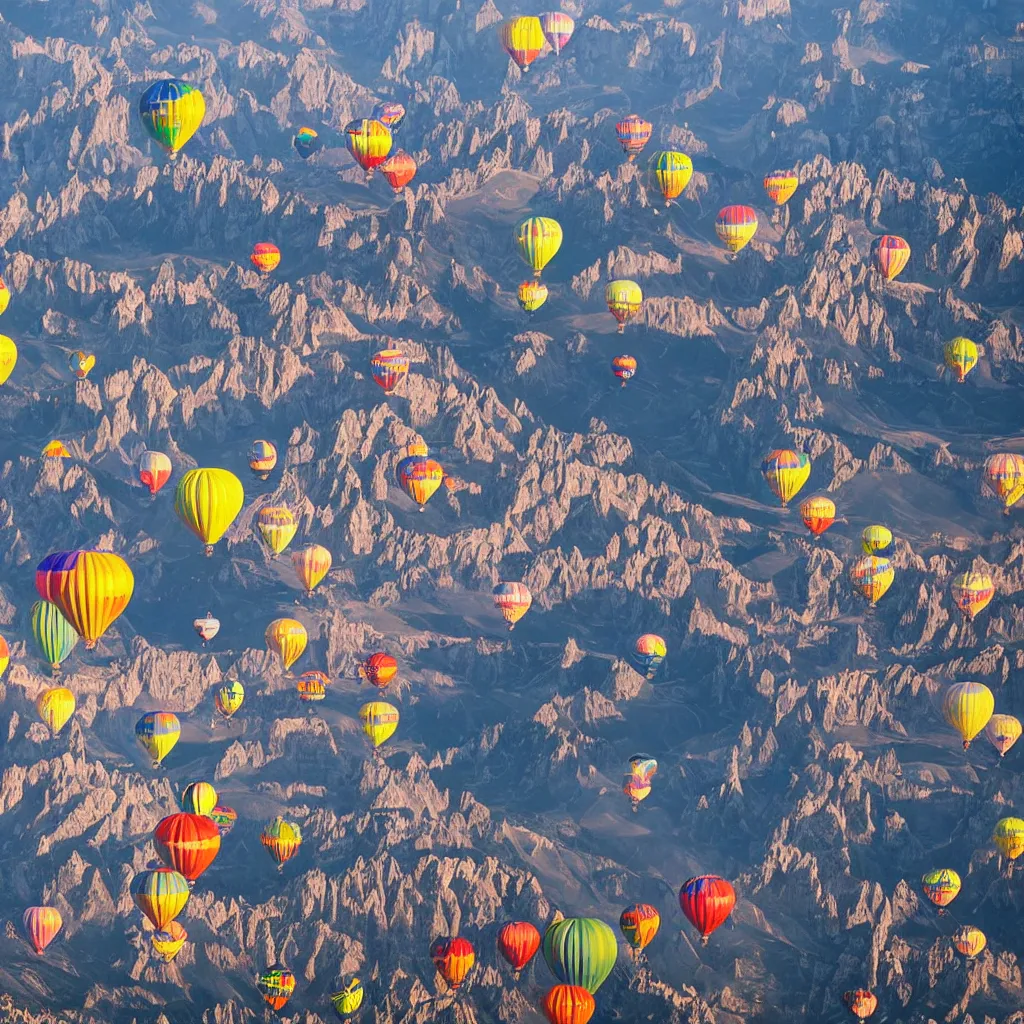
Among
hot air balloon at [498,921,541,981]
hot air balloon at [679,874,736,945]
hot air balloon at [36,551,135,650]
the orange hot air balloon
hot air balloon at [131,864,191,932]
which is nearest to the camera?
hot air balloon at [36,551,135,650]

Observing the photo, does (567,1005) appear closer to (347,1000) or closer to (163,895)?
(347,1000)

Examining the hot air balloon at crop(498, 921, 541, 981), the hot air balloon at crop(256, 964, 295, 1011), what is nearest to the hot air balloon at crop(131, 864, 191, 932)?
the hot air balloon at crop(256, 964, 295, 1011)

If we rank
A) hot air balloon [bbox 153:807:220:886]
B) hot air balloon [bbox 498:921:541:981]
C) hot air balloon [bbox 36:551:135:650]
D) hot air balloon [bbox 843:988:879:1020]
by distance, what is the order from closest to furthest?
hot air balloon [bbox 36:551:135:650]
hot air balloon [bbox 153:807:220:886]
hot air balloon [bbox 498:921:541:981]
hot air balloon [bbox 843:988:879:1020]

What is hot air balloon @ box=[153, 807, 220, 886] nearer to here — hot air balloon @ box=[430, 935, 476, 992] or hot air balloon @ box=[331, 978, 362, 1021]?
hot air balloon @ box=[331, 978, 362, 1021]

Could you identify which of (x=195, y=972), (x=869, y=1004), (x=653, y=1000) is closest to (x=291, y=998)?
(x=195, y=972)

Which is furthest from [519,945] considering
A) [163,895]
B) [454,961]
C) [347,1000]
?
[163,895]

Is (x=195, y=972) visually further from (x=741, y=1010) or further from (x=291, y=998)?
(x=741, y=1010)
